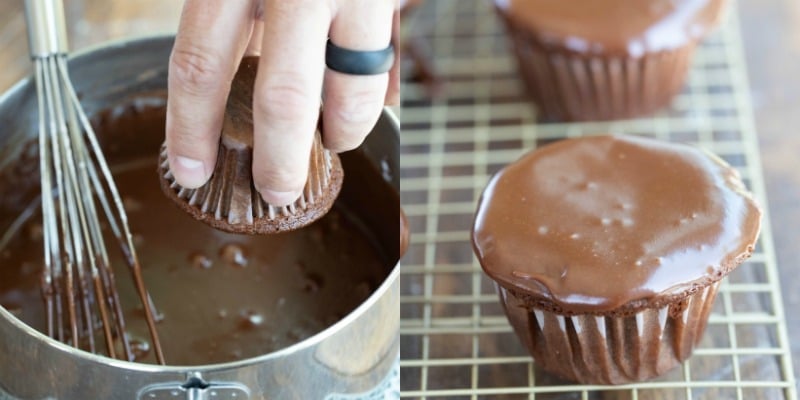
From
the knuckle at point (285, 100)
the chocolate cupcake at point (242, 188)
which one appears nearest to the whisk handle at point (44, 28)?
the chocolate cupcake at point (242, 188)

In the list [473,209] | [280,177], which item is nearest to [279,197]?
[280,177]

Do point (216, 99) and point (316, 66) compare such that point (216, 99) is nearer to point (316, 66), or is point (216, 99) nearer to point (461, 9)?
point (316, 66)

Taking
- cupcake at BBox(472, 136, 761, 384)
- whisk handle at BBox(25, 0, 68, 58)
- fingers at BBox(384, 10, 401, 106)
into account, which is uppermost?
whisk handle at BBox(25, 0, 68, 58)

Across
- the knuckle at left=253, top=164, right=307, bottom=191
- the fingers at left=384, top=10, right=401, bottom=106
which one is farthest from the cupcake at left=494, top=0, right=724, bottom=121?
the knuckle at left=253, top=164, right=307, bottom=191

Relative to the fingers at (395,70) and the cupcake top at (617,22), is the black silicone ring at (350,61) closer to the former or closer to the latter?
the fingers at (395,70)

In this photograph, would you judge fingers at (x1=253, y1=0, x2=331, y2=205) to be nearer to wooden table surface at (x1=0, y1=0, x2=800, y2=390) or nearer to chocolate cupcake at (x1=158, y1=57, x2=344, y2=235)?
chocolate cupcake at (x1=158, y1=57, x2=344, y2=235)

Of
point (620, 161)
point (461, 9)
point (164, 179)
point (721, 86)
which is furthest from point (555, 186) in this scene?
point (461, 9)
